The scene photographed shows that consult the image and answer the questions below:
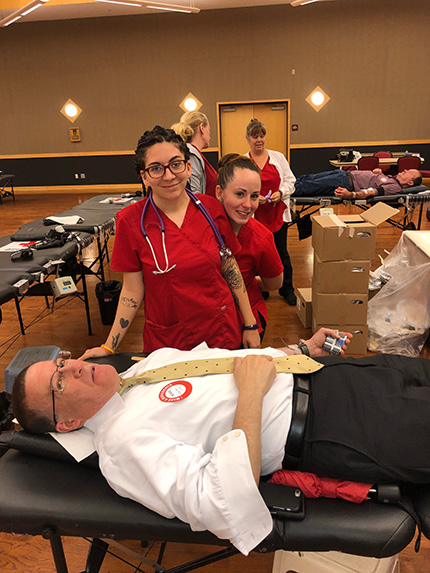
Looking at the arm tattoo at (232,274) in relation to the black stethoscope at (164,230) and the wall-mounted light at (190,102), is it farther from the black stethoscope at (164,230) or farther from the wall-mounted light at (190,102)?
the wall-mounted light at (190,102)

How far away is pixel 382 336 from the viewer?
2842 millimetres

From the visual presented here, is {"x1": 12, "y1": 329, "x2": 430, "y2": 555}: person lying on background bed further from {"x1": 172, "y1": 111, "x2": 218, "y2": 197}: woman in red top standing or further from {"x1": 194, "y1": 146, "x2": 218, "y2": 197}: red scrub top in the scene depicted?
{"x1": 194, "y1": 146, "x2": 218, "y2": 197}: red scrub top

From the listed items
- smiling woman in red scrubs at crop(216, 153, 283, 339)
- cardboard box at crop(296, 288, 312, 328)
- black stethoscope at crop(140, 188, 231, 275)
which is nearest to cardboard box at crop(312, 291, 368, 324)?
cardboard box at crop(296, 288, 312, 328)

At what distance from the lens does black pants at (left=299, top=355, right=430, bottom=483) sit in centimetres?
107

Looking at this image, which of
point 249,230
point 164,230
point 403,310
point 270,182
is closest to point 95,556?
point 164,230

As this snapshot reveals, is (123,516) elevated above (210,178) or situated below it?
below

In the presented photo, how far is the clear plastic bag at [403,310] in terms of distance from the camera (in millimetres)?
2719

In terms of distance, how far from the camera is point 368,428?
1.10 m

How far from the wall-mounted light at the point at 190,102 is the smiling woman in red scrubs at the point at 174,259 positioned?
7.99 metres

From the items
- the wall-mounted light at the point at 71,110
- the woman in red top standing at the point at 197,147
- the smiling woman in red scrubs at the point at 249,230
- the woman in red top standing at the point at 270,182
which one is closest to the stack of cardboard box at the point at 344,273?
the woman in red top standing at the point at 270,182

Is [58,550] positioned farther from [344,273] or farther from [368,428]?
[344,273]

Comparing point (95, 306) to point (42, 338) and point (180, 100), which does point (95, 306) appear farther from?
point (180, 100)

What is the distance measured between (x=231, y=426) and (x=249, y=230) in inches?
34.4

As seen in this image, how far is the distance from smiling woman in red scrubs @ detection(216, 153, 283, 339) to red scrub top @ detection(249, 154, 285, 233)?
1551 millimetres
